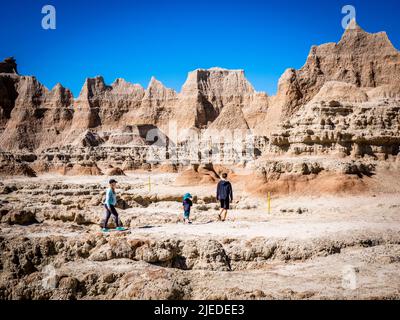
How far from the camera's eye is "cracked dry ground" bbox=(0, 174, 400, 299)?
672 centimetres

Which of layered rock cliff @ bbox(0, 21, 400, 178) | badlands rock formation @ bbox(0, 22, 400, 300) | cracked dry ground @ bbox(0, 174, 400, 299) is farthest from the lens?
layered rock cliff @ bbox(0, 21, 400, 178)

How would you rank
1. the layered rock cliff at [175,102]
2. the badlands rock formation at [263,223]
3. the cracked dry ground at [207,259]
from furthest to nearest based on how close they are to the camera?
the layered rock cliff at [175,102] < the badlands rock formation at [263,223] < the cracked dry ground at [207,259]

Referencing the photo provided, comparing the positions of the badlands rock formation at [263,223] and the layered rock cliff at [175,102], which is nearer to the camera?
the badlands rock formation at [263,223]

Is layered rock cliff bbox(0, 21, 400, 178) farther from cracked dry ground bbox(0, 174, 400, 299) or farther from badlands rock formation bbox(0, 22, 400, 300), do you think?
cracked dry ground bbox(0, 174, 400, 299)

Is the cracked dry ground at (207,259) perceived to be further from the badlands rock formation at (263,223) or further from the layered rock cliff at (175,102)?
the layered rock cliff at (175,102)

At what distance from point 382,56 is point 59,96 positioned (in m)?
67.5

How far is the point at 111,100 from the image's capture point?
9325 centimetres

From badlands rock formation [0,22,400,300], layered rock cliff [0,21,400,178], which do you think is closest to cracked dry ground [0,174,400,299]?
badlands rock formation [0,22,400,300]

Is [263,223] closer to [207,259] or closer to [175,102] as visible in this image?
[207,259]

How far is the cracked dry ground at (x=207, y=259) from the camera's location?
22.0 ft

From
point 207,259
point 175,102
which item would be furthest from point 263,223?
point 175,102

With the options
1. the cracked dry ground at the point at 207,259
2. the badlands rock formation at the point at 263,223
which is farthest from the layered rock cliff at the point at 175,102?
the cracked dry ground at the point at 207,259

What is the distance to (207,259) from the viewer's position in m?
8.61
